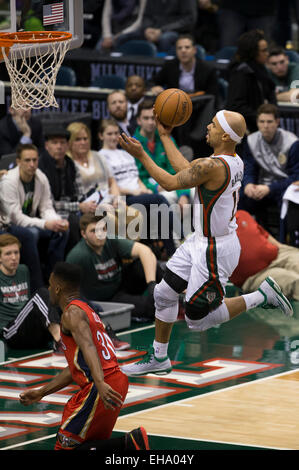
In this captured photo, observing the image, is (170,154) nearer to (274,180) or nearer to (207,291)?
(207,291)

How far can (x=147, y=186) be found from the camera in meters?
12.7

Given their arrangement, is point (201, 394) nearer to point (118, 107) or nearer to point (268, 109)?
point (268, 109)

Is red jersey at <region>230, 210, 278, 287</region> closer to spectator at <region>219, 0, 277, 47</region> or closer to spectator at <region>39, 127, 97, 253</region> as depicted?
spectator at <region>39, 127, 97, 253</region>

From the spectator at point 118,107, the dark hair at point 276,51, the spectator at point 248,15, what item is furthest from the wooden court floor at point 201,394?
the spectator at point 248,15

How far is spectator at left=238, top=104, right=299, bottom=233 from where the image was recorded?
1241 cm

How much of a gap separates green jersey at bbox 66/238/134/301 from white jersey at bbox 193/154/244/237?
3.07m

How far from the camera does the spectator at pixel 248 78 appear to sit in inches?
516

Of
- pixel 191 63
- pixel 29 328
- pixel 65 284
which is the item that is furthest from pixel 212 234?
pixel 191 63

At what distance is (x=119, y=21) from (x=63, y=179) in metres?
6.82

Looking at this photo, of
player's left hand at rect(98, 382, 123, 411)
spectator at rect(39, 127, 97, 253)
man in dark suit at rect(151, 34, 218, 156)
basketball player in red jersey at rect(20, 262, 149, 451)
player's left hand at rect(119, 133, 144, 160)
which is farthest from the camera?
man in dark suit at rect(151, 34, 218, 156)

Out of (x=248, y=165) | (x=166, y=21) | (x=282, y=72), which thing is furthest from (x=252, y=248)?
(x=166, y=21)

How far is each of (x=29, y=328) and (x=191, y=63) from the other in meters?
5.76

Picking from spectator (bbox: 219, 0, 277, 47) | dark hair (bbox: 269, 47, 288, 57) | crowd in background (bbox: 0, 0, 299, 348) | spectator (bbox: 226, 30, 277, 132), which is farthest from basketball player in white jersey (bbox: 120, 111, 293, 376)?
spectator (bbox: 219, 0, 277, 47)

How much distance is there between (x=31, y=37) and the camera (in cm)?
812
